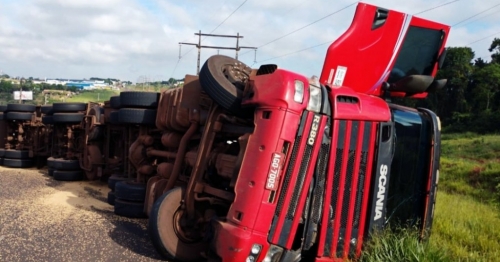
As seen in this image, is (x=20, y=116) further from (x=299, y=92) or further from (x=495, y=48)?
(x=495, y=48)

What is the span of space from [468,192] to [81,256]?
417 inches

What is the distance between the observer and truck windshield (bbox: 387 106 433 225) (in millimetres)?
4129

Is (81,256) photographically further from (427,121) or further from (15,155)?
(15,155)

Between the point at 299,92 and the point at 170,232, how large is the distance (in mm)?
1710

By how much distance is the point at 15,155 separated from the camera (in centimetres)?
1307

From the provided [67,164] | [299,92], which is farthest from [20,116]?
[299,92]

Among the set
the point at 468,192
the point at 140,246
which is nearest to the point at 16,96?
the point at 468,192

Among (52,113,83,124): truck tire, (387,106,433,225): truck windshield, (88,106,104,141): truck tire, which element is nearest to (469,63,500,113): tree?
(52,113,83,124): truck tire

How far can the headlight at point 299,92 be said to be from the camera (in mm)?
3705

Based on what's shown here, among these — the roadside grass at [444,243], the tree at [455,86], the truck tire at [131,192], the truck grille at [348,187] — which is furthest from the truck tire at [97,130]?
the tree at [455,86]

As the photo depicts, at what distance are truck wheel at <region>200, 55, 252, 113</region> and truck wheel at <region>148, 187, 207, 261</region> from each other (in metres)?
0.91

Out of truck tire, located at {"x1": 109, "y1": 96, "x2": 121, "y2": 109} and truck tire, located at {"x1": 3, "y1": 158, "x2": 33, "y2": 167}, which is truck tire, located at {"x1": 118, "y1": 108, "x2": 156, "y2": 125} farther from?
truck tire, located at {"x1": 3, "y1": 158, "x2": 33, "y2": 167}

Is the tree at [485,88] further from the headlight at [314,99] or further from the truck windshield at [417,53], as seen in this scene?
the headlight at [314,99]

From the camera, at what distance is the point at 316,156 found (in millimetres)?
3736
